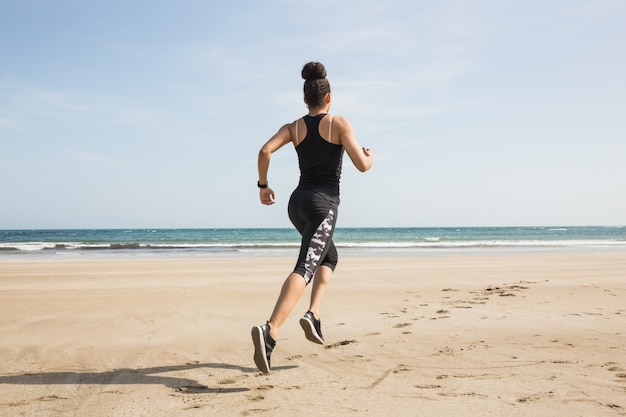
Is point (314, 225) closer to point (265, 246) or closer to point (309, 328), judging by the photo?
point (309, 328)

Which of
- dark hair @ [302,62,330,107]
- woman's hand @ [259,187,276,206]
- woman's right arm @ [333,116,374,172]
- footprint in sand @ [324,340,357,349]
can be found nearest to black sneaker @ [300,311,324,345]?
footprint in sand @ [324,340,357,349]

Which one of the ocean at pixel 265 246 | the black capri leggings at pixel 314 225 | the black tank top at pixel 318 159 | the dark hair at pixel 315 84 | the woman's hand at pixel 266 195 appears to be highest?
the dark hair at pixel 315 84

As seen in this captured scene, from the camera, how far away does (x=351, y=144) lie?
A: 3.34 metres

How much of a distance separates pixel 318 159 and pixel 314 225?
44cm

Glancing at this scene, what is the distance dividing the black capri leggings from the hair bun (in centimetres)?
79

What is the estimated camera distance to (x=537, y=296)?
7133 mm

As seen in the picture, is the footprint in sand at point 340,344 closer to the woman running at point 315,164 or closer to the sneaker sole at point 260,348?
the woman running at point 315,164

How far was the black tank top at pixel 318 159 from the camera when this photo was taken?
11.3 ft

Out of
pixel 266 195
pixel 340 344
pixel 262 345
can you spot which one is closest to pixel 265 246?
pixel 340 344

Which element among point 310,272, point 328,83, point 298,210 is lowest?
point 310,272

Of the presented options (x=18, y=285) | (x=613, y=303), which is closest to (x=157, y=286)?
(x=18, y=285)

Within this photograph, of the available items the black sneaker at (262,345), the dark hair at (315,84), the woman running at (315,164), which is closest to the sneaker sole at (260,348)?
the black sneaker at (262,345)

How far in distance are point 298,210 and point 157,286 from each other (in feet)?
19.8

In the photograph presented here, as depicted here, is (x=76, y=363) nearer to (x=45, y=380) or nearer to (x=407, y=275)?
(x=45, y=380)
